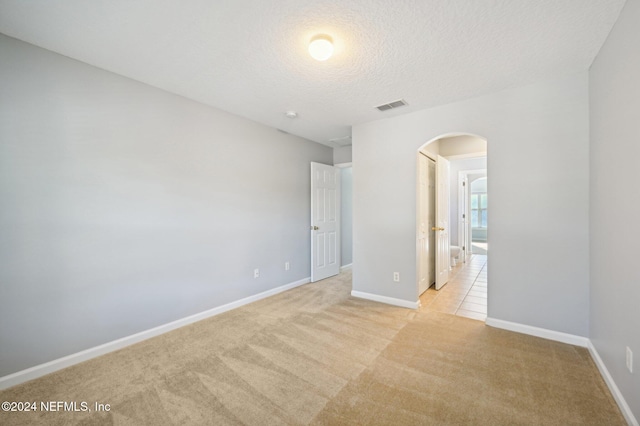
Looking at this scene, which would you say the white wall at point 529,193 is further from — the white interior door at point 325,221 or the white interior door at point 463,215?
the white interior door at point 463,215

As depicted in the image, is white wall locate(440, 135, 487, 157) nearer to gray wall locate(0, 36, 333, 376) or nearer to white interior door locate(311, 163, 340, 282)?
white interior door locate(311, 163, 340, 282)

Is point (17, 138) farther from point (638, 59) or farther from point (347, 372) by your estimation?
Result: point (638, 59)

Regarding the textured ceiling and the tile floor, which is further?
the tile floor

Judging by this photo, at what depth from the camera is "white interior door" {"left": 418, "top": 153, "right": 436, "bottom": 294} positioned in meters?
3.61

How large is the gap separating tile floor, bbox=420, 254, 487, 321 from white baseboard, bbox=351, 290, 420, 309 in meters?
0.14

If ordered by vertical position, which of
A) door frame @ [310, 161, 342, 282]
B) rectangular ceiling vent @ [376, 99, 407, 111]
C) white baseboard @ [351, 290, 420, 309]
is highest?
rectangular ceiling vent @ [376, 99, 407, 111]

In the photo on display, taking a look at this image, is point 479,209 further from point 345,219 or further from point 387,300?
point 387,300

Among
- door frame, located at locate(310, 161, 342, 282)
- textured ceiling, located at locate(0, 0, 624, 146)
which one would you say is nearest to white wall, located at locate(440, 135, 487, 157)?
textured ceiling, located at locate(0, 0, 624, 146)

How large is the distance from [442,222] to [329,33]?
132 inches

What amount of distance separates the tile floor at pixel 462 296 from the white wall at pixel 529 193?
0.36 meters

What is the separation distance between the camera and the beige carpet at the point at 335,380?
1631mm

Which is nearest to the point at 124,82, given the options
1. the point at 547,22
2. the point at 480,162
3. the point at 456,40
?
the point at 456,40

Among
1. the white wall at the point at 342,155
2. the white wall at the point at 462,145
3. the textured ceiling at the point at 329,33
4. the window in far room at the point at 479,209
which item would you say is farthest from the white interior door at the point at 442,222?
the window in far room at the point at 479,209

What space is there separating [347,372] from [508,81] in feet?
10.3
